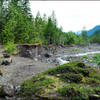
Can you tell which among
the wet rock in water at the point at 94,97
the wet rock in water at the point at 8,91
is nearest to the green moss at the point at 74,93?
the wet rock in water at the point at 94,97

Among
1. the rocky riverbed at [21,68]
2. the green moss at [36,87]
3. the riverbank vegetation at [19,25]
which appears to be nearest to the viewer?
the green moss at [36,87]

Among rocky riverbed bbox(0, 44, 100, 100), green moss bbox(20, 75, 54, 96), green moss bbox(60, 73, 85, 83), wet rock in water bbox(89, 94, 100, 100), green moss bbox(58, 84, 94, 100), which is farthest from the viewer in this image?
rocky riverbed bbox(0, 44, 100, 100)

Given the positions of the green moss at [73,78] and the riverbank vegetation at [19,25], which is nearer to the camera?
the green moss at [73,78]

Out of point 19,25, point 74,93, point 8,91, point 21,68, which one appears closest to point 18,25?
point 19,25

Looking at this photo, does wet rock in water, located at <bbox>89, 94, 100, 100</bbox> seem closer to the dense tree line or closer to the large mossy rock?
the large mossy rock

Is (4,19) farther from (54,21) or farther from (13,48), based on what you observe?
(54,21)

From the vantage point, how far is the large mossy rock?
7.33 m

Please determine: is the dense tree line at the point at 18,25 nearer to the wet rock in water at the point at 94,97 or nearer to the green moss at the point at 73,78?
the green moss at the point at 73,78

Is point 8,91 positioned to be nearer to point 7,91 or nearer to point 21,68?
point 7,91

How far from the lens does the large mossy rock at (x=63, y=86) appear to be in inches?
289

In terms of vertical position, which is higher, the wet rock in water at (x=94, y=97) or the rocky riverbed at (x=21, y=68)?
the rocky riverbed at (x=21, y=68)

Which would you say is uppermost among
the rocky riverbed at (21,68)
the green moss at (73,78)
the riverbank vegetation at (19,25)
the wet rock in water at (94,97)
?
the riverbank vegetation at (19,25)

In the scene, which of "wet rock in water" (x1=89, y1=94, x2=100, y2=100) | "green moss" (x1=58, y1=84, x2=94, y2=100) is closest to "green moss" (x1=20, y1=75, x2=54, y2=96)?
"green moss" (x1=58, y1=84, x2=94, y2=100)

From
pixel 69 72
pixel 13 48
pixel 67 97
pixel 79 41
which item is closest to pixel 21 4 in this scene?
pixel 13 48
